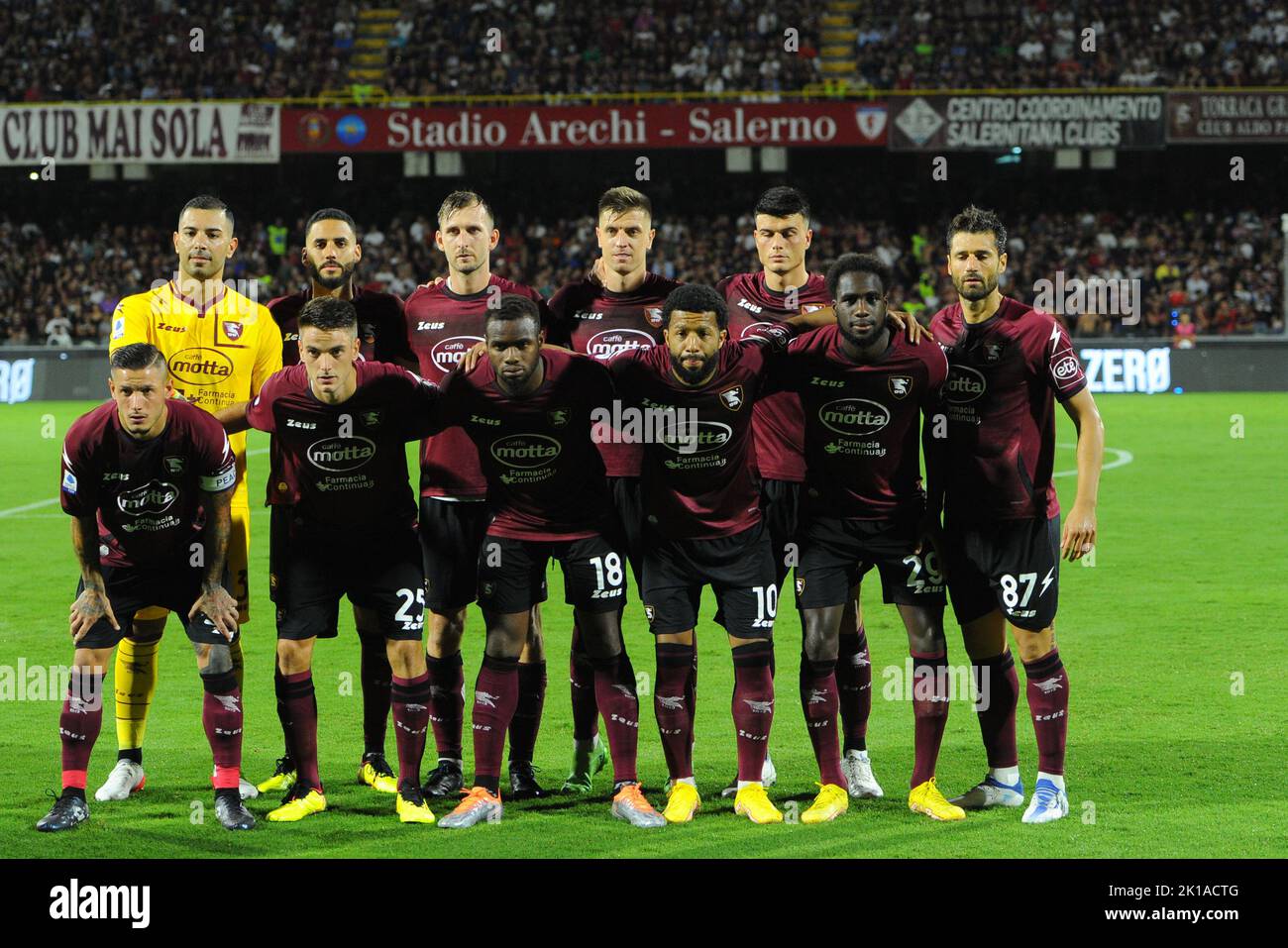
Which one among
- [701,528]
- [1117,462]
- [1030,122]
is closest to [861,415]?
[701,528]

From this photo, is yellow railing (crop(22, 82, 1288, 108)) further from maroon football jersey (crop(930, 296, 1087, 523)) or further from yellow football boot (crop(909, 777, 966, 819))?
yellow football boot (crop(909, 777, 966, 819))

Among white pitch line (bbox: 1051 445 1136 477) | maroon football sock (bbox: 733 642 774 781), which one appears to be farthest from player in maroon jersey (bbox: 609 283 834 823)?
white pitch line (bbox: 1051 445 1136 477)

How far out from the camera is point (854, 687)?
6.71 meters

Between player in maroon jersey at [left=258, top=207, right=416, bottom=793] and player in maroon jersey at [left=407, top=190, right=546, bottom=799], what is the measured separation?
0.20m

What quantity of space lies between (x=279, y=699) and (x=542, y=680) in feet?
3.69

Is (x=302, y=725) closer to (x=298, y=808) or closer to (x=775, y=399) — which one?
(x=298, y=808)

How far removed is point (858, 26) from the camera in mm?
37531

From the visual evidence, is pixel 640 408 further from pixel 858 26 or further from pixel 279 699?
pixel 858 26

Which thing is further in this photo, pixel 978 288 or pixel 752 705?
pixel 978 288

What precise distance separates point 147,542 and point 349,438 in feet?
2.87

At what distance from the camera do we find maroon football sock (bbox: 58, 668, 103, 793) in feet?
20.1

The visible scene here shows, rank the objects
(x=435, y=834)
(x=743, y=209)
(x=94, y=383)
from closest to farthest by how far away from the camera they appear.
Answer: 1. (x=435, y=834)
2. (x=94, y=383)
3. (x=743, y=209)

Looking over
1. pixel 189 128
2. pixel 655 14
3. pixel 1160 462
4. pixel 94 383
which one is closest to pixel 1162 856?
pixel 1160 462

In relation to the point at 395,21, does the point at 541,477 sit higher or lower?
lower
